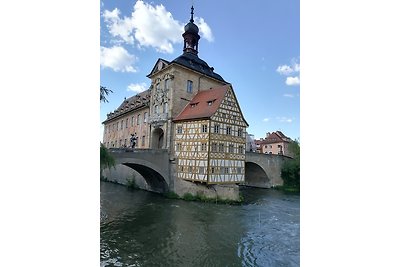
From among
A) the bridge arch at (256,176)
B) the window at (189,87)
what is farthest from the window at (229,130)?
the bridge arch at (256,176)

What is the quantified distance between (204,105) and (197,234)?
5.10m

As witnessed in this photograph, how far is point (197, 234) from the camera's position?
5.37 m

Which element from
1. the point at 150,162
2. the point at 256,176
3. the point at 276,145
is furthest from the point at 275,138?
the point at 150,162

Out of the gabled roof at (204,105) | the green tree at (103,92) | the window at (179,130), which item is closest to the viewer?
the green tree at (103,92)

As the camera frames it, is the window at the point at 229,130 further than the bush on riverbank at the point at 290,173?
No

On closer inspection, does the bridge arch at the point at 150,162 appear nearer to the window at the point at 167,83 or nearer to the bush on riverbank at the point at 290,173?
the window at the point at 167,83

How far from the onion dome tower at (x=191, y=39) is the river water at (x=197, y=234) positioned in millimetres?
6776

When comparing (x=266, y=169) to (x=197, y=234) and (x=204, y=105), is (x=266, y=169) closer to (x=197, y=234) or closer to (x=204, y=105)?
(x=204, y=105)

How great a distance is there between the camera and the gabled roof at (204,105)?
29.0 ft
